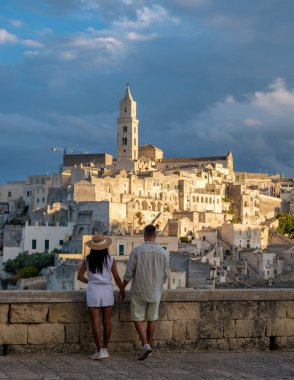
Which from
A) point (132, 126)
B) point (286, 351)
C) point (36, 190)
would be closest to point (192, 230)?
point (36, 190)

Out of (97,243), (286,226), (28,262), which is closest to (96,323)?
(97,243)

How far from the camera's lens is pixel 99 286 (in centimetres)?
927

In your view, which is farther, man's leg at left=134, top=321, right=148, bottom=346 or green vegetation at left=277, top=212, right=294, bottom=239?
green vegetation at left=277, top=212, right=294, bottom=239

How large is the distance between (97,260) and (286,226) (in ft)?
266

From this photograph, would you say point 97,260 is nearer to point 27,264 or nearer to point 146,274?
point 146,274

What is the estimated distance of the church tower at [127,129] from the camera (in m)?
109

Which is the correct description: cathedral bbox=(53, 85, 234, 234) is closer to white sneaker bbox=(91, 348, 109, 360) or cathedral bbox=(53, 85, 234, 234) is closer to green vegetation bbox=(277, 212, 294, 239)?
green vegetation bbox=(277, 212, 294, 239)

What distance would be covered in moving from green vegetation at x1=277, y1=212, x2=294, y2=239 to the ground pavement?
7807cm

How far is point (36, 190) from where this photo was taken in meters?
80.1

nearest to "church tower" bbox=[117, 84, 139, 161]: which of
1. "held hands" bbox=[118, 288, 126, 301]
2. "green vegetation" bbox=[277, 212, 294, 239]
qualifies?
"green vegetation" bbox=[277, 212, 294, 239]

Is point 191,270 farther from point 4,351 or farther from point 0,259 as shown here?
point 4,351

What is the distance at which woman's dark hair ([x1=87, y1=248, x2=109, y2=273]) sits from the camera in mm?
9250

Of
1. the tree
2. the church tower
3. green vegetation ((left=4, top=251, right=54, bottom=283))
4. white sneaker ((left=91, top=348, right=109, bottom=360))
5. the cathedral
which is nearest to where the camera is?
white sneaker ((left=91, top=348, right=109, bottom=360))

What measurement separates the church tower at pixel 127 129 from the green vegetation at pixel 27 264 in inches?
1948
